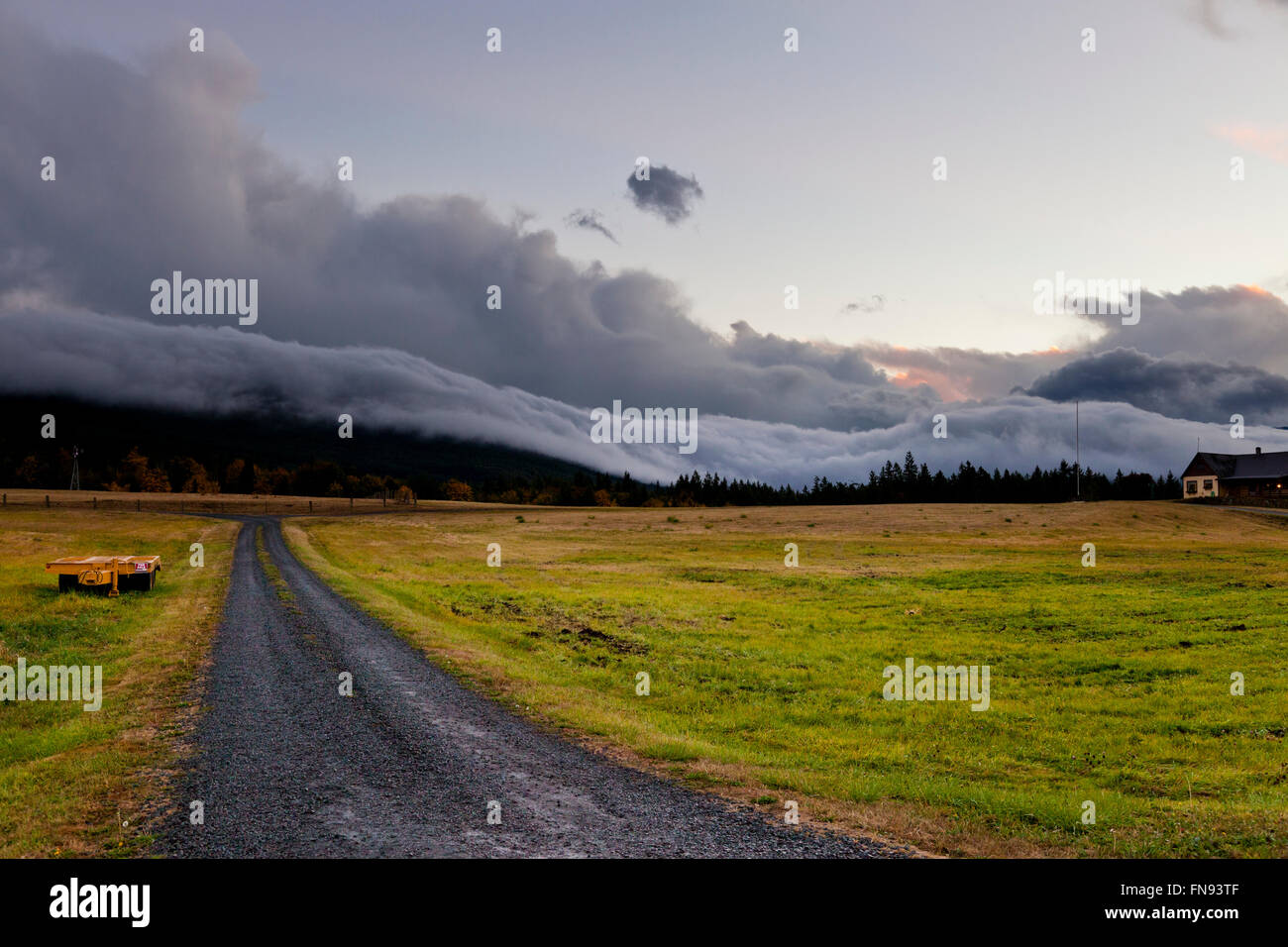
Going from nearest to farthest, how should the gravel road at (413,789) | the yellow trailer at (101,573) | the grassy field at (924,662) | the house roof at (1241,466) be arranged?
the gravel road at (413,789)
the grassy field at (924,662)
the yellow trailer at (101,573)
the house roof at (1241,466)

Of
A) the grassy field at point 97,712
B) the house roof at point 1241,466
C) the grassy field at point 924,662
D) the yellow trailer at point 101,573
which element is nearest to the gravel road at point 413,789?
the grassy field at point 97,712

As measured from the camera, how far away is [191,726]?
16281 millimetres

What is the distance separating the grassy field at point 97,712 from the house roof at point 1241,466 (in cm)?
18180

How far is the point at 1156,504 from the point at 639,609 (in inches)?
4316

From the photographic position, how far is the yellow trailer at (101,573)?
38.0 m

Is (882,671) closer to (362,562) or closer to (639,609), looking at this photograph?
(639,609)

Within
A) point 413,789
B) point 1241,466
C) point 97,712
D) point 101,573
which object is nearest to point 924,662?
point 413,789

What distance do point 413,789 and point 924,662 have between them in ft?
67.7

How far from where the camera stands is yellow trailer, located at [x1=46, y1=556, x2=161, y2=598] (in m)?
38.0

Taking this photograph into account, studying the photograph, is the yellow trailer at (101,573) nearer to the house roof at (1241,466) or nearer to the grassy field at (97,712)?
the grassy field at (97,712)

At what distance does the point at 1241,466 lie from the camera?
493 feet

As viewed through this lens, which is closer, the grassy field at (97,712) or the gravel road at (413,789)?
the gravel road at (413,789)

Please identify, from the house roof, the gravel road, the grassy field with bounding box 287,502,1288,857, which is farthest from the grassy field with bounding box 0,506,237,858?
the house roof

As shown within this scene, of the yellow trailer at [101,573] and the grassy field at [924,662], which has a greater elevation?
the yellow trailer at [101,573]
